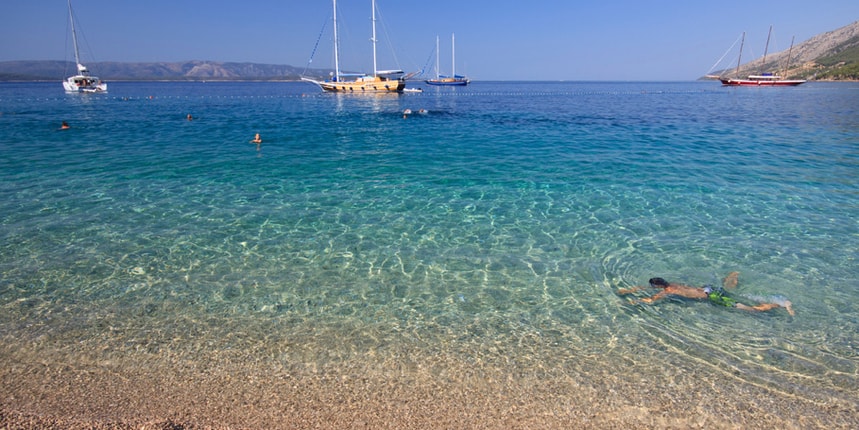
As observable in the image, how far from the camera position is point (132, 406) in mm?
4410

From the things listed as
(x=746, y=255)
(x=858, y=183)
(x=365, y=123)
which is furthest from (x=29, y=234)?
(x=365, y=123)

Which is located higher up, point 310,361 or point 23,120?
point 23,120

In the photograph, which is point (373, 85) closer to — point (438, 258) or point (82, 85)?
point (82, 85)

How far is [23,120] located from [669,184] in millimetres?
43707

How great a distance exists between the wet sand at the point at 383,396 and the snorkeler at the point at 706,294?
6.35 feet

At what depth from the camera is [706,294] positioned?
6867 mm

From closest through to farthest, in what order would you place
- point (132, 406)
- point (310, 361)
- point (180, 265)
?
point (132, 406) → point (310, 361) → point (180, 265)

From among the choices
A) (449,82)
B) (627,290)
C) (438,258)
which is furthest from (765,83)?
(438,258)

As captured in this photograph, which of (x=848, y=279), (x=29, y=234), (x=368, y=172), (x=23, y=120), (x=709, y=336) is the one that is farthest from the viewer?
(x=23, y=120)

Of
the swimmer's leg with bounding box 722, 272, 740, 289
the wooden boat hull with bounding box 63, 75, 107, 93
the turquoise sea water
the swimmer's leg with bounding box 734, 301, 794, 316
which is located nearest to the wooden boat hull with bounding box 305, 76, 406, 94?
the wooden boat hull with bounding box 63, 75, 107, 93

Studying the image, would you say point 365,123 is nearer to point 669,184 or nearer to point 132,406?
point 669,184

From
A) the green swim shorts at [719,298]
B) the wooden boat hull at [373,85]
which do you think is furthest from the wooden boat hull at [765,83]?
the green swim shorts at [719,298]

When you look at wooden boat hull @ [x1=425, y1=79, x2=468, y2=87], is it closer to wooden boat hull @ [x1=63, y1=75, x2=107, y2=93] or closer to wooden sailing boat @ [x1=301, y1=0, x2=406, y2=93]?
wooden sailing boat @ [x1=301, y1=0, x2=406, y2=93]

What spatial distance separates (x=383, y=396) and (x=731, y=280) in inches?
248
